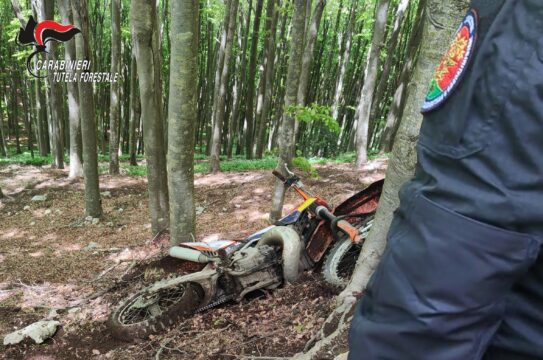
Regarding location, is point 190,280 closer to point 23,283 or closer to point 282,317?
point 282,317

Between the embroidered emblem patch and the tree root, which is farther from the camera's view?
the tree root

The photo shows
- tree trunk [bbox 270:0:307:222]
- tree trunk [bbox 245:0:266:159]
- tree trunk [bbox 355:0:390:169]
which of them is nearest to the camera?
tree trunk [bbox 270:0:307:222]

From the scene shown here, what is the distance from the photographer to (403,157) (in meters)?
2.24

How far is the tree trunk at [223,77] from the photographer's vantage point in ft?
36.4

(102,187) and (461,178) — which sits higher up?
(461,178)

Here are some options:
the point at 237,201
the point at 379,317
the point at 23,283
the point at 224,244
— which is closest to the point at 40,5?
the point at 237,201

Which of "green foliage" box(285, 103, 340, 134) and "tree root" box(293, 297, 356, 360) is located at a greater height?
"green foliage" box(285, 103, 340, 134)

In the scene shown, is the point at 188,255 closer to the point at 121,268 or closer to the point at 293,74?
the point at 121,268

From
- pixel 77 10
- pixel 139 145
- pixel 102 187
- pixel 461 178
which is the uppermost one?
pixel 77 10

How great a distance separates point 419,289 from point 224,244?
3.53 m

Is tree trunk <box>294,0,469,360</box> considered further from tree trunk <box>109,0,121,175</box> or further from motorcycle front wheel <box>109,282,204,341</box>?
tree trunk <box>109,0,121,175</box>

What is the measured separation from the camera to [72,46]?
334 inches

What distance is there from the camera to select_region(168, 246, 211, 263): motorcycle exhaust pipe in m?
3.56

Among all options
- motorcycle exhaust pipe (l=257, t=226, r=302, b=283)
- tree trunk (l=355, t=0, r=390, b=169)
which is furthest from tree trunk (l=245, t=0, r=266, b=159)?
motorcycle exhaust pipe (l=257, t=226, r=302, b=283)
